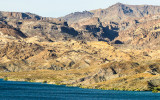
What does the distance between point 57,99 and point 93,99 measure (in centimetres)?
1952

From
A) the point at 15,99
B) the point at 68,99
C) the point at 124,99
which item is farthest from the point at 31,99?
the point at 124,99

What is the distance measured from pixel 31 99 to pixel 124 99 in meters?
49.2

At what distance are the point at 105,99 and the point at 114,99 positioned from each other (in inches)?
192

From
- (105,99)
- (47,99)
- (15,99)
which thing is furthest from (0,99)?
(105,99)

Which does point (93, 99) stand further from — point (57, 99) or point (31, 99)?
point (31, 99)

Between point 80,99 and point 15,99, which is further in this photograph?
point 80,99

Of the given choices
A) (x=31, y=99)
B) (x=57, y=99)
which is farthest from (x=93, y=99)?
(x=31, y=99)

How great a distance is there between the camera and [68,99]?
18688 centimetres

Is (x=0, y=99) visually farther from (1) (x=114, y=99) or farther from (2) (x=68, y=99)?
(1) (x=114, y=99)

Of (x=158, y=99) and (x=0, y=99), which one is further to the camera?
(x=158, y=99)

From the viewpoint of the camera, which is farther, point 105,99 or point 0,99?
point 105,99

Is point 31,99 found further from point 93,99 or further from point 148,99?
point 148,99

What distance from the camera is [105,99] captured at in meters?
190

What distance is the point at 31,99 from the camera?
588 feet
